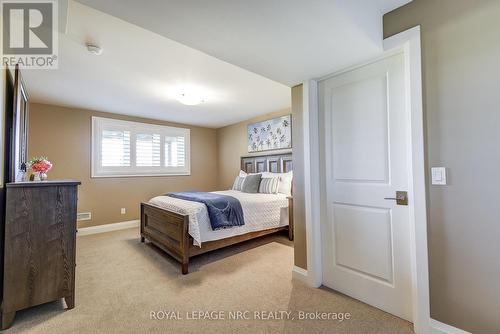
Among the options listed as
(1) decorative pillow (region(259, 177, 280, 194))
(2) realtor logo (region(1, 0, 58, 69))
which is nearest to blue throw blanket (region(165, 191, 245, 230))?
(1) decorative pillow (region(259, 177, 280, 194))

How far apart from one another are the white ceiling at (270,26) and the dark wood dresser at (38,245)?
4.82 ft

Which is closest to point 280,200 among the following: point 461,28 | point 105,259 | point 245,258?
point 245,258

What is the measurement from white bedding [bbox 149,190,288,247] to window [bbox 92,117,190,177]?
1702mm

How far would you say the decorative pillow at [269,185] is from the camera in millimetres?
4064

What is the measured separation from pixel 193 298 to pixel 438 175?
2112 mm

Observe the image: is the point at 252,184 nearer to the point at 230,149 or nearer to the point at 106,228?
the point at 230,149

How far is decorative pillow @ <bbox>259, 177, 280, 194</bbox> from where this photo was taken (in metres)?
4.06

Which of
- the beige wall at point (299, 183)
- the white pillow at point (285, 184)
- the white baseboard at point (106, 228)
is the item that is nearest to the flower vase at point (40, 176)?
the white baseboard at point (106, 228)

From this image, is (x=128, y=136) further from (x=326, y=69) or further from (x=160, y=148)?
(x=326, y=69)

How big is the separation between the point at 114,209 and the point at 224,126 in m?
3.18

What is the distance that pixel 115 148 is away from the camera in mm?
4617

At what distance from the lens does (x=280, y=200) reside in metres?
3.75

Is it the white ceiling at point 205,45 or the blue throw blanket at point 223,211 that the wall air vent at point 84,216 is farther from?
the blue throw blanket at point 223,211

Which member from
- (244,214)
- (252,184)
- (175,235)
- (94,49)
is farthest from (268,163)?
(94,49)
